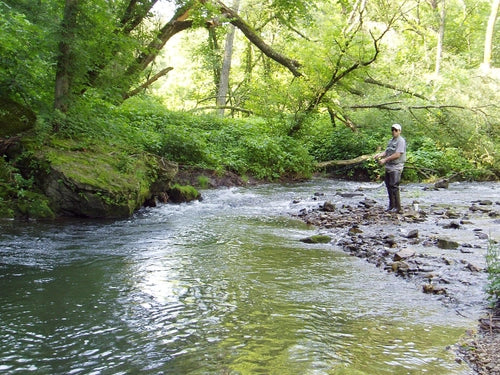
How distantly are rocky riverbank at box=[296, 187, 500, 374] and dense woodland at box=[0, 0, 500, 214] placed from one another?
17.0 ft

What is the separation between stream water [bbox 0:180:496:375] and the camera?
328cm

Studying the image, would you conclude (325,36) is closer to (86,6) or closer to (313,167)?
(313,167)

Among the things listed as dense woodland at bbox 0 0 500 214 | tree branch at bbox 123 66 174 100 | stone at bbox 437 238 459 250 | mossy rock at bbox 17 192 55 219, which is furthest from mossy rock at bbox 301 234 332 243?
tree branch at bbox 123 66 174 100

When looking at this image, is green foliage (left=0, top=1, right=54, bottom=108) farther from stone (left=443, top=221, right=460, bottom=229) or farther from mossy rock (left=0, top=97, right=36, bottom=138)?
stone (left=443, top=221, right=460, bottom=229)

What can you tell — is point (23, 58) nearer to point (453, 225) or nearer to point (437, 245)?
point (437, 245)

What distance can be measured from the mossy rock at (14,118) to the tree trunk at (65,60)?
2.11 ft

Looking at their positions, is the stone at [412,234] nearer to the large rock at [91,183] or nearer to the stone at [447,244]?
the stone at [447,244]

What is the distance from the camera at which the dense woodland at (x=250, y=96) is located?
9.50m

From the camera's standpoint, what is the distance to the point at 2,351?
11.0ft

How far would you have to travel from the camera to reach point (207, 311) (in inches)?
168

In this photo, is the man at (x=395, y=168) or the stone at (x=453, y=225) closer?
the stone at (x=453, y=225)

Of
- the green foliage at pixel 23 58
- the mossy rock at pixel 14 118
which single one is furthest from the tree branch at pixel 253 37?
the mossy rock at pixel 14 118

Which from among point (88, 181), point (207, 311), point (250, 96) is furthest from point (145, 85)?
point (207, 311)

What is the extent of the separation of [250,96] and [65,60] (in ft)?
37.5
